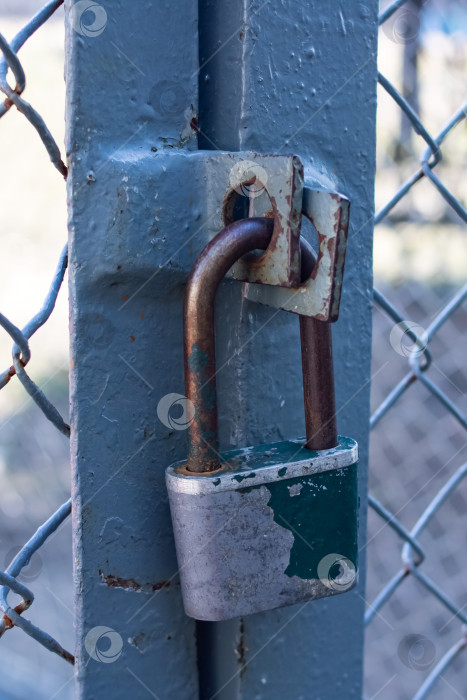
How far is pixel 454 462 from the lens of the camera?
128 inches

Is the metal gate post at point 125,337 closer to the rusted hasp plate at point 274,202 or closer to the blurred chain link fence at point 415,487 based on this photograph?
the rusted hasp plate at point 274,202

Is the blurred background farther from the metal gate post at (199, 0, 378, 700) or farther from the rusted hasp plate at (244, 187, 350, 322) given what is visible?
the rusted hasp plate at (244, 187, 350, 322)

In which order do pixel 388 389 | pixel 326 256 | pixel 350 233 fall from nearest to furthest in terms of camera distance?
pixel 326 256, pixel 350 233, pixel 388 389

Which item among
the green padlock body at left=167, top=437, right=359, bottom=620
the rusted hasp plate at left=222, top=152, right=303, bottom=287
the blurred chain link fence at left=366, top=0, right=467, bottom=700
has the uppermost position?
the rusted hasp plate at left=222, top=152, right=303, bottom=287

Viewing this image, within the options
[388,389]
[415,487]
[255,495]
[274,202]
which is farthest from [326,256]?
[388,389]

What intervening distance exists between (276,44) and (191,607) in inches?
14.1

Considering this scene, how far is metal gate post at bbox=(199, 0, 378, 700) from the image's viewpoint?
1.42 feet

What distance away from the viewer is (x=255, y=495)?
1.36 feet

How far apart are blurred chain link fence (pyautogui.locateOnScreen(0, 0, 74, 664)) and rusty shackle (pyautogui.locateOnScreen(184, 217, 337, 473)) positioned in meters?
0.11

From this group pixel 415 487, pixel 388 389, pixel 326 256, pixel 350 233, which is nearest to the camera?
pixel 326 256

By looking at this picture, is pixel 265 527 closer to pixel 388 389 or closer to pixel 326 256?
pixel 326 256

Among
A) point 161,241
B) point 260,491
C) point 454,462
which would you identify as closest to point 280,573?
point 260,491

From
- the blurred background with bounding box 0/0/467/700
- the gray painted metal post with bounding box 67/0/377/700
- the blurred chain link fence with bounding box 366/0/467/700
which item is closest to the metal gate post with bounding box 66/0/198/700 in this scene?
the gray painted metal post with bounding box 67/0/377/700

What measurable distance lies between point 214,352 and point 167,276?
0.19 feet
